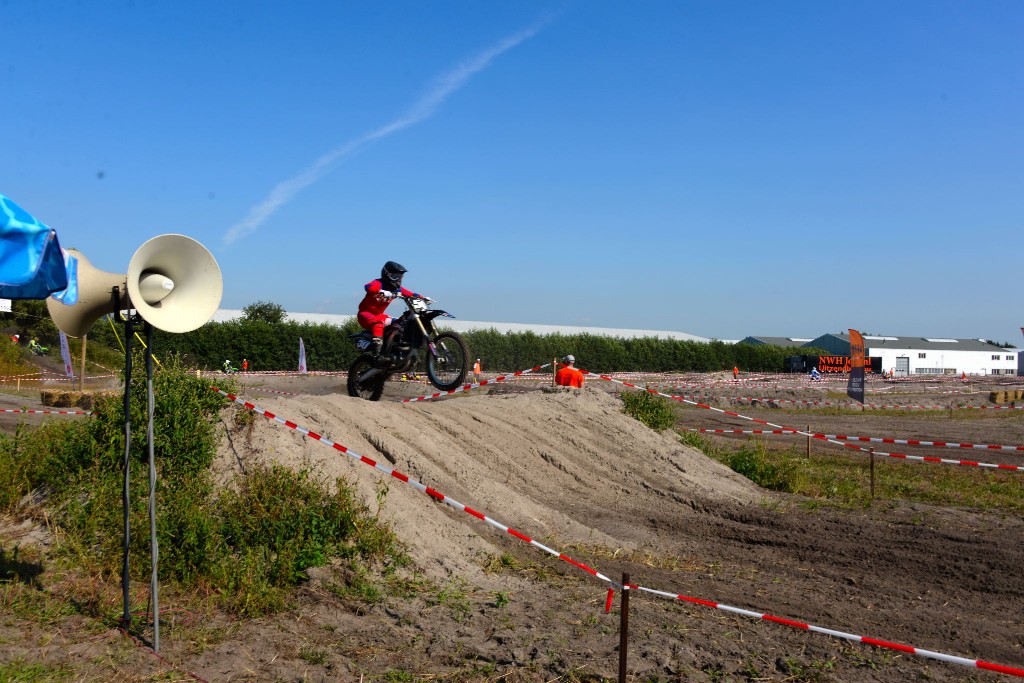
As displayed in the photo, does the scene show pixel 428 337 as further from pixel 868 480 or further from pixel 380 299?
pixel 868 480

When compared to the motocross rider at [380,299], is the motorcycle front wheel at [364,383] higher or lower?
lower

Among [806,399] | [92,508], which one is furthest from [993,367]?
[92,508]

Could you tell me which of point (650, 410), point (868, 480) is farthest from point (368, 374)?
point (868, 480)

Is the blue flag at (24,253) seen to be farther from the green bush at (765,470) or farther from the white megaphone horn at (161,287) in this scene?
Result: the green bush at (765,470)

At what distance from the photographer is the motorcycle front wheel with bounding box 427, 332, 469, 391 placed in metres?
11.7

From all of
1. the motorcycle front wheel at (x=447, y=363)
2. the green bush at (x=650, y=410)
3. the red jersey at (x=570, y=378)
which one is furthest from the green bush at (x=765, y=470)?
the motorcycle front wheel at (x=447, y=363)

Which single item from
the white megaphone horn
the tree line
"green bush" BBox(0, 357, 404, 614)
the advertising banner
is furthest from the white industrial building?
the white megaphone horn

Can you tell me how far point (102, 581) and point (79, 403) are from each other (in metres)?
13.5

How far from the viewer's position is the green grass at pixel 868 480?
12641 millimetres

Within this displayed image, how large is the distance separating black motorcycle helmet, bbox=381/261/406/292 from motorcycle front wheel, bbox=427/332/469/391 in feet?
3.29

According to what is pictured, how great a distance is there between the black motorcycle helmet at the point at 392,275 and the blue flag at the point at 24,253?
6.74 meters

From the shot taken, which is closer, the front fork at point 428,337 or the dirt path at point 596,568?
the dirt path at point 596,568

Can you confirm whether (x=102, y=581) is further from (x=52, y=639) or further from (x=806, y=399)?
(x=806, y=399)

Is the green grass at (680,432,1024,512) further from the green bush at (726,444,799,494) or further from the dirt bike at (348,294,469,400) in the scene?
the dirt bike at (348,294,469,400)
